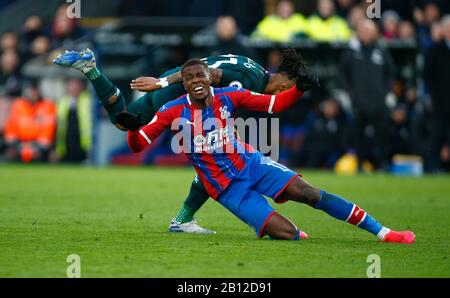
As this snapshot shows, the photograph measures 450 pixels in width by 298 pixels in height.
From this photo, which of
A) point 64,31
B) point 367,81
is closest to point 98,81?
point 367,81

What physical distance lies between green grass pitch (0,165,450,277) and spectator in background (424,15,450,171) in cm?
353

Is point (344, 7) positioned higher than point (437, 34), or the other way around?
point (344, 7)

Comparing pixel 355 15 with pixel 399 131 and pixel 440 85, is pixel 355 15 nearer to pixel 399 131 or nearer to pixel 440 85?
pixel 440 85

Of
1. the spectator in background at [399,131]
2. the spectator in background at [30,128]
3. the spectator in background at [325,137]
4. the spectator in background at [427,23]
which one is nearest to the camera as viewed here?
the spectator in background at [399,131]

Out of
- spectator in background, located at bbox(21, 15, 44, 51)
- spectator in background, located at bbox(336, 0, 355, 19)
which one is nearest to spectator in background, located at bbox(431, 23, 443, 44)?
spectator in background, located at bbox(336, 0, 355, 19)

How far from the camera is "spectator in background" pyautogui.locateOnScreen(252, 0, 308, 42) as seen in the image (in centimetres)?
2095

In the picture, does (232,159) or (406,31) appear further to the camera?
(406,31)

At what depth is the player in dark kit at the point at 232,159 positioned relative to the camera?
370 inches

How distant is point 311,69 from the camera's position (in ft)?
71.1

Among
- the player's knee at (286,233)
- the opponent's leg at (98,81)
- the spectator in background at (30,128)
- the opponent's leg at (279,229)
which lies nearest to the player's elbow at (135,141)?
the opponent's leg at (98,81)

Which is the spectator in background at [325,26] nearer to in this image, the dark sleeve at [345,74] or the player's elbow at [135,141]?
the dark sleeve at [345,74]

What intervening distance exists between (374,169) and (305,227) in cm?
1008

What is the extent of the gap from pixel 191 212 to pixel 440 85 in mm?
11088

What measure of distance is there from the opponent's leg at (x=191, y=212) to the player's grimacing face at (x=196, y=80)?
1126 millimetres
